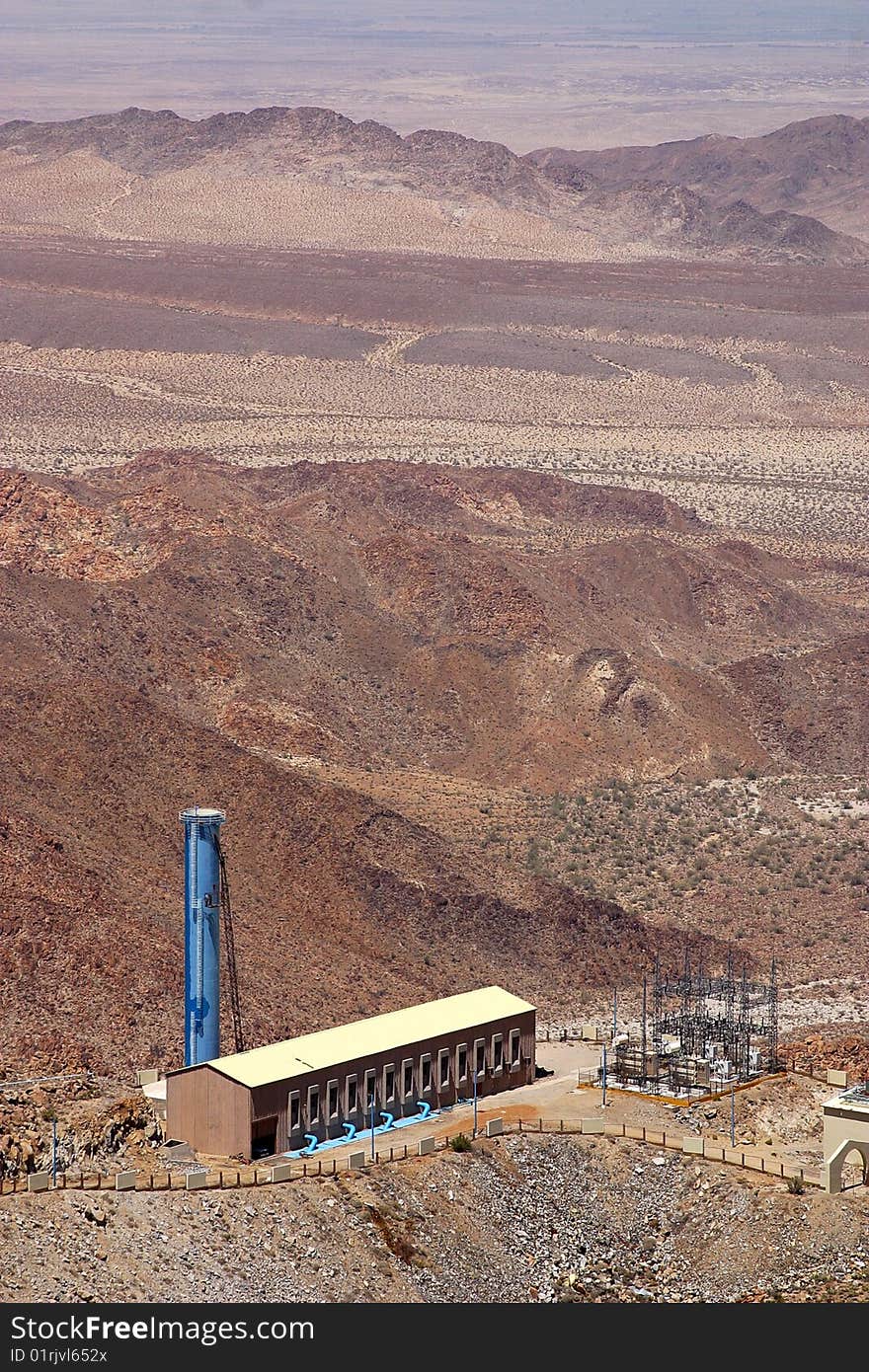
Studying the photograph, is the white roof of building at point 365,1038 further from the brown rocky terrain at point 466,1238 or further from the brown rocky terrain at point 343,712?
the brown rocky terrain at point 343,712

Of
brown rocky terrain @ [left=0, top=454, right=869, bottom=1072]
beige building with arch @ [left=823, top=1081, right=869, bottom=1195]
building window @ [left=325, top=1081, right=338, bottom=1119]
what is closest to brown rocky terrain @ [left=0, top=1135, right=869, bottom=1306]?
beige building with arch @ [left=823, top=1081, right=869, bottom=1195]

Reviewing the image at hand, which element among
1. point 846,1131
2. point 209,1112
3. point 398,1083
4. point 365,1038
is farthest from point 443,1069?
point 846,1131

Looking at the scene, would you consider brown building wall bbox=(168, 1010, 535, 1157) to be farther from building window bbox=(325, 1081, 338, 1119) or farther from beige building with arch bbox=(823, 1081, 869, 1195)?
beige building with arch bbox=(823, 1081, 869, 1195)

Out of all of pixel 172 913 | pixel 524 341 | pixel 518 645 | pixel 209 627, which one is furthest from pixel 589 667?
pixel 524 341

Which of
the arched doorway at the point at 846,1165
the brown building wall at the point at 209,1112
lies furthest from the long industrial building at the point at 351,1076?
the arched doorway at the point at 846,1165

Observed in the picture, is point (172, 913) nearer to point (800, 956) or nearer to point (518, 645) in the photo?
point (800, 956)

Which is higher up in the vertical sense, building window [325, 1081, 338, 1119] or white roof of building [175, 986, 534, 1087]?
A: white roof of building [175, 986, 534, 1087]
